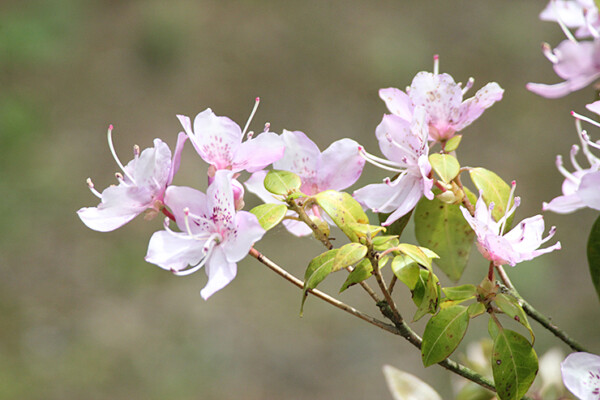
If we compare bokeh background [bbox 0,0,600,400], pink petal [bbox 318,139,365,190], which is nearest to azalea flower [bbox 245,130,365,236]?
pink petal [bbox 318,139,365,190]

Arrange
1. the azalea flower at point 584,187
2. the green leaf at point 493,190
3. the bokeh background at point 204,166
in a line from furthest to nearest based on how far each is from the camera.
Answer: the bokeh background at point 204,166 < the green leaf at point 493,190 < the azalea flower at point 584,187

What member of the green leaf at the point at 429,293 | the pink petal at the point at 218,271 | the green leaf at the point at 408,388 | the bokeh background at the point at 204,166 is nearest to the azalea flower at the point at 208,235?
the pink petal at the point at 218,271

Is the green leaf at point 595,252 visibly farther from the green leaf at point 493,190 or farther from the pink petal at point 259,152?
the pink petal at point 259,152

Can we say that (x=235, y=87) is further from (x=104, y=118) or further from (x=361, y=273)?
(x=361, y=273)

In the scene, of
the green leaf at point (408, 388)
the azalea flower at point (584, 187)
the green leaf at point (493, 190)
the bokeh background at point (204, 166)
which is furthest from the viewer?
the bokeh background at point (204, 166)

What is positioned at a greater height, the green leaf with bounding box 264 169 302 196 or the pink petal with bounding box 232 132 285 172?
the pink petal with bounding box 232 132 285 172

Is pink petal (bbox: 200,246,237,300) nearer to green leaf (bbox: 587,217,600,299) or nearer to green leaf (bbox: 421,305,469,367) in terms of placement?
green leaf (bbox: 421,305,469,367)
